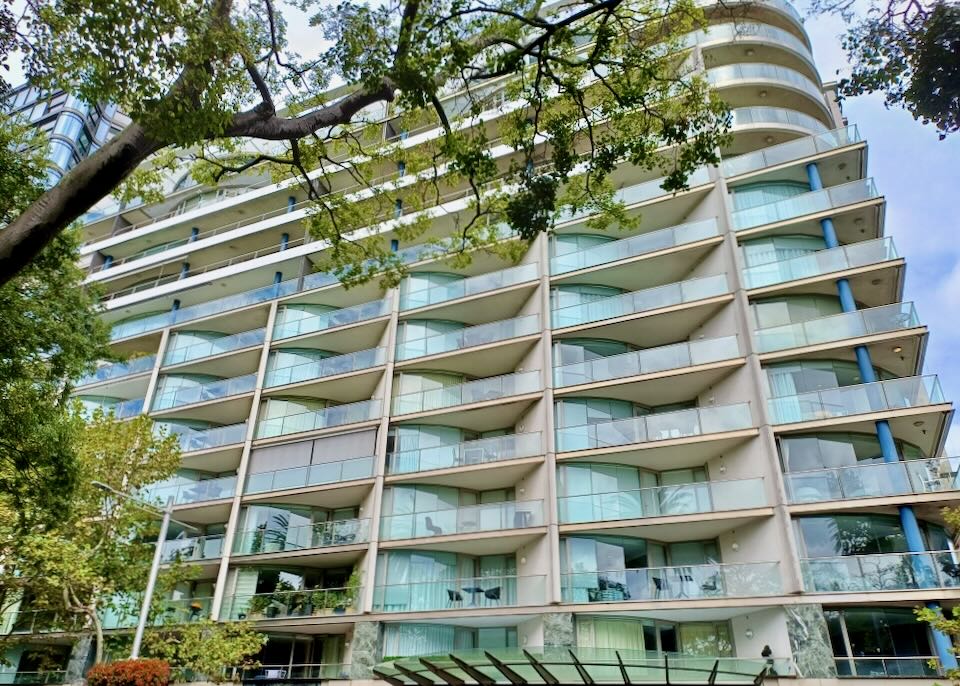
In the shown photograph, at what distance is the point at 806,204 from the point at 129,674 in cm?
2440

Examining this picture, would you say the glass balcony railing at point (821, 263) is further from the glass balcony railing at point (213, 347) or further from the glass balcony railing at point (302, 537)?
the glass balcony railing at point (213, 347)

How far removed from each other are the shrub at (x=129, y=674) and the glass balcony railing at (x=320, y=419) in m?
11.3

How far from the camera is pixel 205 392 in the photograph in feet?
104

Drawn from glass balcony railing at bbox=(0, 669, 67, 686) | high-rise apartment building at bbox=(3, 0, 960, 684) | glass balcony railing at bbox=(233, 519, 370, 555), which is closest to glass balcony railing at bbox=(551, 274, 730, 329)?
high-rise apartment building at bbox=(3, 0, 960, 684)

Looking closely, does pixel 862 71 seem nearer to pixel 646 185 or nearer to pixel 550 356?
pixel 550 356

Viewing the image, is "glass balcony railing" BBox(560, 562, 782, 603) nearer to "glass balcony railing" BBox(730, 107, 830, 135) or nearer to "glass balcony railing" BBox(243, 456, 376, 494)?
"glass balcony railing" BBox(243, 456, 376, 494)

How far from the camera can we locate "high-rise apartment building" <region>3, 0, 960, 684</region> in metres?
19.0

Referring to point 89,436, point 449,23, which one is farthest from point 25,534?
point 449,23

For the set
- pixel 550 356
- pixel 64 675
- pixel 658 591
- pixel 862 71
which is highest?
pixel 550 356

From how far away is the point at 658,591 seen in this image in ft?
65.3

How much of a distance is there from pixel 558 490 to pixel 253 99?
15.2 m

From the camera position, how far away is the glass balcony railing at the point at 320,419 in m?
27.1

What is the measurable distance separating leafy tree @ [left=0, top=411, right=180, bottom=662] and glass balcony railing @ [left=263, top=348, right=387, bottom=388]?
21.6ft

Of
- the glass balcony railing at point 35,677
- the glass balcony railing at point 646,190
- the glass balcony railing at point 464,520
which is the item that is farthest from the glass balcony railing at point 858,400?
the glass balcony railing at point 35,677
